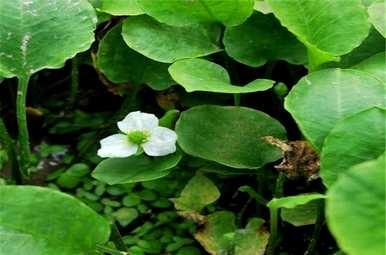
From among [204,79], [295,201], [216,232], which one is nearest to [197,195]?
[216,232]

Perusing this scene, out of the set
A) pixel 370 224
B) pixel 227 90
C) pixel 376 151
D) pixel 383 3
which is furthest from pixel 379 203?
pixel 383 3

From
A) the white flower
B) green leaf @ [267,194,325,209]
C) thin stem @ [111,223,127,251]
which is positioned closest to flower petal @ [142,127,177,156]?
the white flower

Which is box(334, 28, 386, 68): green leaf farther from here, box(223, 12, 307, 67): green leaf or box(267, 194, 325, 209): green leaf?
box(267, 194, 325, 209): green leaf

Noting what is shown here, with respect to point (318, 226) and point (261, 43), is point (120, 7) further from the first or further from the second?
point (318, 226)

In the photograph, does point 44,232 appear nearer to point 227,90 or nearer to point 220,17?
point 227,90

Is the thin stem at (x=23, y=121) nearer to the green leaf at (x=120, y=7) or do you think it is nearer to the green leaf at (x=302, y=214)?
the green leaf at (x=120, y=7)

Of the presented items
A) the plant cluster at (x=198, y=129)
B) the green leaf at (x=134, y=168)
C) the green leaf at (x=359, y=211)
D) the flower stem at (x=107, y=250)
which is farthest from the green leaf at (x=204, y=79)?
the green leaf at (x=359, y=211)

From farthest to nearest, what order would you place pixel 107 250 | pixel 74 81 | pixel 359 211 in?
pixel 74 81
pixel 107 250
pixel 359 211
